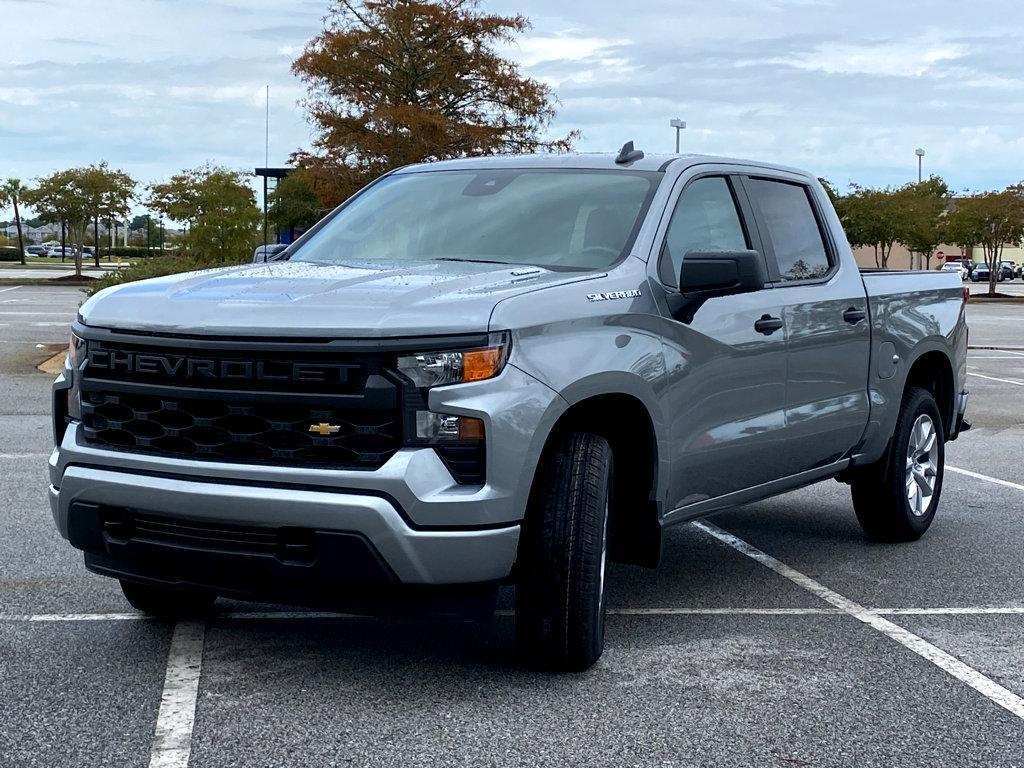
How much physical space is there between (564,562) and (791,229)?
107 inches

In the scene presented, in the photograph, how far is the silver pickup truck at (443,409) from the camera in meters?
4.41

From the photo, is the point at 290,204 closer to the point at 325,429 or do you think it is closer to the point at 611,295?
the point at 611,295

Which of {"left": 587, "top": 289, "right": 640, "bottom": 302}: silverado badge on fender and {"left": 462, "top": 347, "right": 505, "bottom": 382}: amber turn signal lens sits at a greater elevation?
{"left": 587, "top": 289, "right": 640, "bottom": 302}: silverado badge on fender

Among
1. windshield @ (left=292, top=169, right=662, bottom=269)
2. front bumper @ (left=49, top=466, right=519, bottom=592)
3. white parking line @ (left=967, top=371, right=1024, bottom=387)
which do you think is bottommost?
white parking line @ (left=967, top=371, right=1024, bottom=387)

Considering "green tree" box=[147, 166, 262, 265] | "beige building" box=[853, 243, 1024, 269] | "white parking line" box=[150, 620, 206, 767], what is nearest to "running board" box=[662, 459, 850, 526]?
"white parking line" box=[150, 620, 206, 767]

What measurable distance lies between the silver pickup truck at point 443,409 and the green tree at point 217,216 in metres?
33.1

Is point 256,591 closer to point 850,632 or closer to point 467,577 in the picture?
point 467,577

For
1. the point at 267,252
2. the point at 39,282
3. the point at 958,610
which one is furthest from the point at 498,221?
the point at 39,282

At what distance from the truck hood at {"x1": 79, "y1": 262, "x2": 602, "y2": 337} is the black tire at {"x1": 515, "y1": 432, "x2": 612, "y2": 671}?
62 cm

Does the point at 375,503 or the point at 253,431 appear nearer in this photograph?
the point at 375,503

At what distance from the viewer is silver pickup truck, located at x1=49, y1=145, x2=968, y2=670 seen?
4.41 metres

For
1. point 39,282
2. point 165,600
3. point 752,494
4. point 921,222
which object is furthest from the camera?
point 921,222

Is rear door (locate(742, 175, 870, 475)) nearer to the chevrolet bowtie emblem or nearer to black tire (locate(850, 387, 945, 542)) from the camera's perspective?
black tire (locate(850, 387, 945, 542))

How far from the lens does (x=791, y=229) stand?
6762 millimetres
